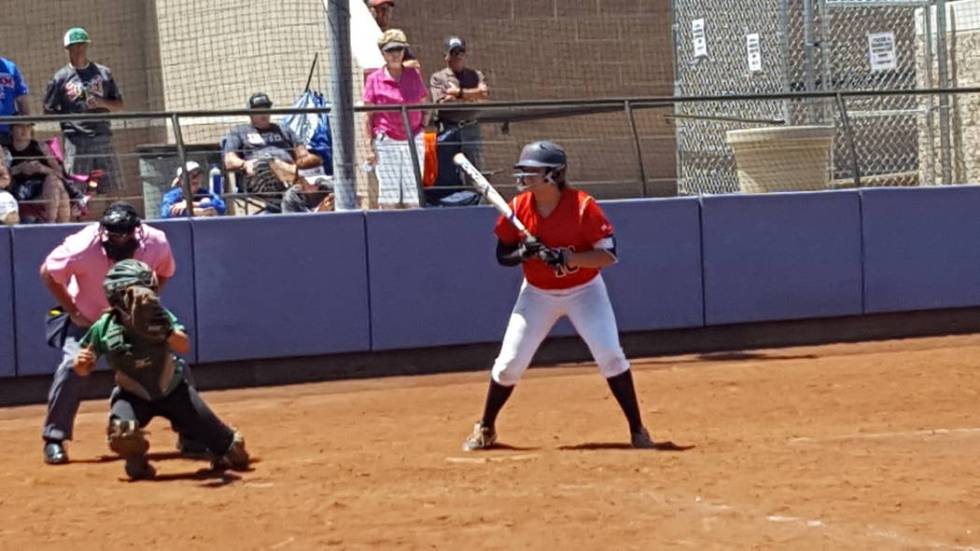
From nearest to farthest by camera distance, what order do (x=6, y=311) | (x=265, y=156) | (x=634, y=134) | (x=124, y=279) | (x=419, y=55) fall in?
(x=124, y=279)
(x=6, y=311)
(x=265, y=156)
(x=634, y=134)
(x=419, y=55)

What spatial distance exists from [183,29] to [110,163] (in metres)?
4.77

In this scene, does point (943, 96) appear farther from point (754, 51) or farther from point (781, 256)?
point (781, 256)

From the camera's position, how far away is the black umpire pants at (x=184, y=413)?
8836 mm

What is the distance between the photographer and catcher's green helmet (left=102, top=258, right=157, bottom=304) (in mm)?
8648

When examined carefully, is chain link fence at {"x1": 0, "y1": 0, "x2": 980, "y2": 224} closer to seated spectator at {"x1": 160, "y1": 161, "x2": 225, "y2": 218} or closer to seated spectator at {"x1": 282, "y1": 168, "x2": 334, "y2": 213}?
seated spectator at {"x1": 160, "y1": 161, "x2": 225, "y2": 218}

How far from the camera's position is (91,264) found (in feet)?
31.0

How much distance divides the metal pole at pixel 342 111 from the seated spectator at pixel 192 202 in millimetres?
1027

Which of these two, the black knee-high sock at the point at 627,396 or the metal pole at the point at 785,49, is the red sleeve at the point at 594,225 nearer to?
the black knee-high sock at the point at 627,396

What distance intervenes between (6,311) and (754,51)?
8.18m

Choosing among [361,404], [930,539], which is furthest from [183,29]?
[930,539]

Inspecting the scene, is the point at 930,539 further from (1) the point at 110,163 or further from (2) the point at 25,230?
(1) the point at 110,163

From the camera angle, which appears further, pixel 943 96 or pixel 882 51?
pixel 943 96

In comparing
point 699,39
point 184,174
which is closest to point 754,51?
point 699,39

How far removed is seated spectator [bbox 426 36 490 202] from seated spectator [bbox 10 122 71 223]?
10.1 feet
